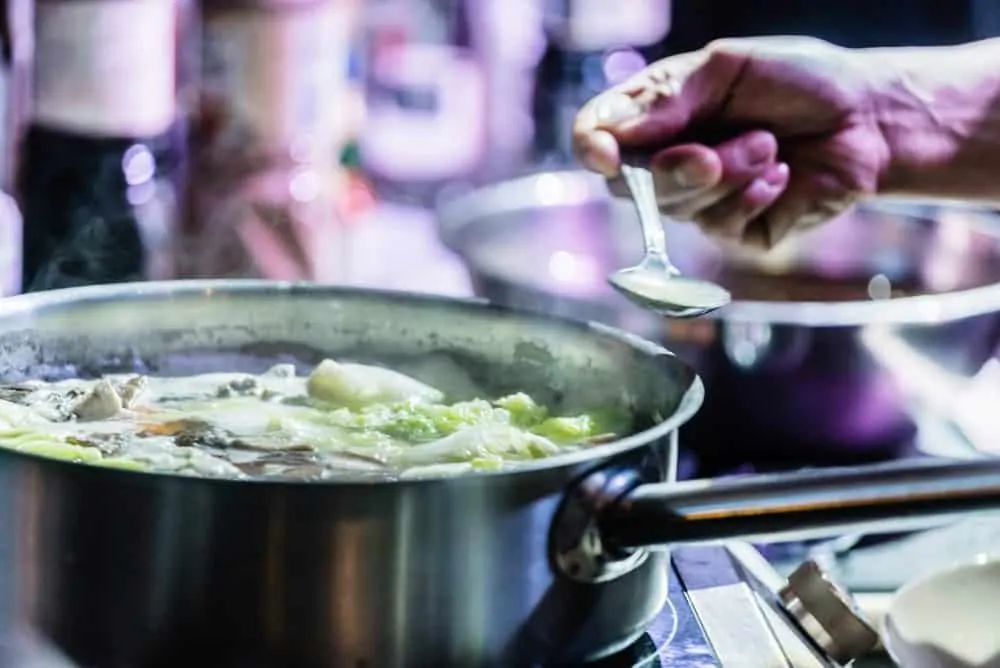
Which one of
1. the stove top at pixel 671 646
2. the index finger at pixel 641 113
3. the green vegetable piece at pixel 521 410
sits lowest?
the stove top at pixel 671 646

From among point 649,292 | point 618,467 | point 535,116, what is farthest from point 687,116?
point 535,116

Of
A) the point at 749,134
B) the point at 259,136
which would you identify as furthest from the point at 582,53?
the point at 749,134

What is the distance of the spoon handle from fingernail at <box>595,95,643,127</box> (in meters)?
0.04

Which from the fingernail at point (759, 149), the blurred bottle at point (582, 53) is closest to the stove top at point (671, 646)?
the fingernail at point (759, 149)

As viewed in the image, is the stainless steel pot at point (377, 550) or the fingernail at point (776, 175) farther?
the fingernail at point (776, 175)

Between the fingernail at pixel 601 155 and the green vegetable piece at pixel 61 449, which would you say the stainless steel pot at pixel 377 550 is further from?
the fingernail at pixel 601 155

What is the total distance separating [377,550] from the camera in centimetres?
62

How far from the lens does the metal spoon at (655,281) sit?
1.07 m

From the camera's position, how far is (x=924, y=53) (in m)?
1.50

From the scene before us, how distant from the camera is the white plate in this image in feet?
2.71

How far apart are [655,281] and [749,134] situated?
250 mm

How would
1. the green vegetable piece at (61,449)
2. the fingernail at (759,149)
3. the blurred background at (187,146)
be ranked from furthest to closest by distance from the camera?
the blurred background at (187,146) < the fingernail at (759,149) < the green vegetable piece at (61,449)

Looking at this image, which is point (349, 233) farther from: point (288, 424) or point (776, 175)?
point (288, 424)

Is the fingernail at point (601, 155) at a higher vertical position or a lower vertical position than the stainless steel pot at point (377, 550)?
higher
